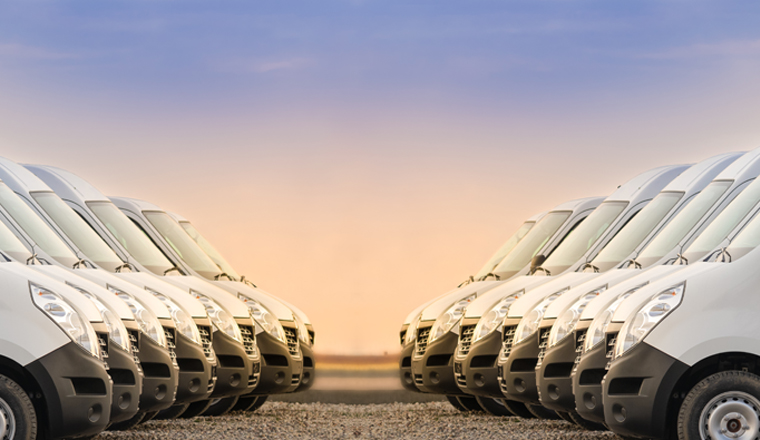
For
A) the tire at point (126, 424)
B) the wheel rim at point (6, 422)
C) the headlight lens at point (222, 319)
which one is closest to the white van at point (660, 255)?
the wheel rim at point (6, 422)

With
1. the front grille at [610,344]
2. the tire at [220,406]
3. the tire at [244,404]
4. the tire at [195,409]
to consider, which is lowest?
the tire at [244,404]

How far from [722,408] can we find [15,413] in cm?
474

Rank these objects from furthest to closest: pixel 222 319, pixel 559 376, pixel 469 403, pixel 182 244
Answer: pixel 182 244 < pixel 469 403 < pixel 222 319 < pixel 559 376

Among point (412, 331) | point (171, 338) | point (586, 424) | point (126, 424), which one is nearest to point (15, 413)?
point (171, 338)

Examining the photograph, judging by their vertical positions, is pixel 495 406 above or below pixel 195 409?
below

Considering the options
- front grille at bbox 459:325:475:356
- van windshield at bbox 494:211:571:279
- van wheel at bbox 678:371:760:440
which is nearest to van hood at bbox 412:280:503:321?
van windshield at bbox 494:211:571:279

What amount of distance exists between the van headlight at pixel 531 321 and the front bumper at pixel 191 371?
9.89 feet

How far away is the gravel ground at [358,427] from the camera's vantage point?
1163cm

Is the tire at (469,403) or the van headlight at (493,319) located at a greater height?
the van headlight at (493,319)

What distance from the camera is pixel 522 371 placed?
10.6 m

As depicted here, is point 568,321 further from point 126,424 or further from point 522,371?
point 126,424

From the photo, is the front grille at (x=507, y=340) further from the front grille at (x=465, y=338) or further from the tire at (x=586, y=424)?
the front grille at (x=465, y=338)

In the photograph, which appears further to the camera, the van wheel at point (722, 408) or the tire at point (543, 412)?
the tire at point (543, 412)

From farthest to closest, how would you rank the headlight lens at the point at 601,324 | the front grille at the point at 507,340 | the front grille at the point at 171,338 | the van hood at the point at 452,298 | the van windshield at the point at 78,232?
the van hood at the point at 452,298
the van windshield at the point at 78,232
the front grille at the point at 507,340
the front grille at the point at 171,338
the headlight lens at the point at 601,324
